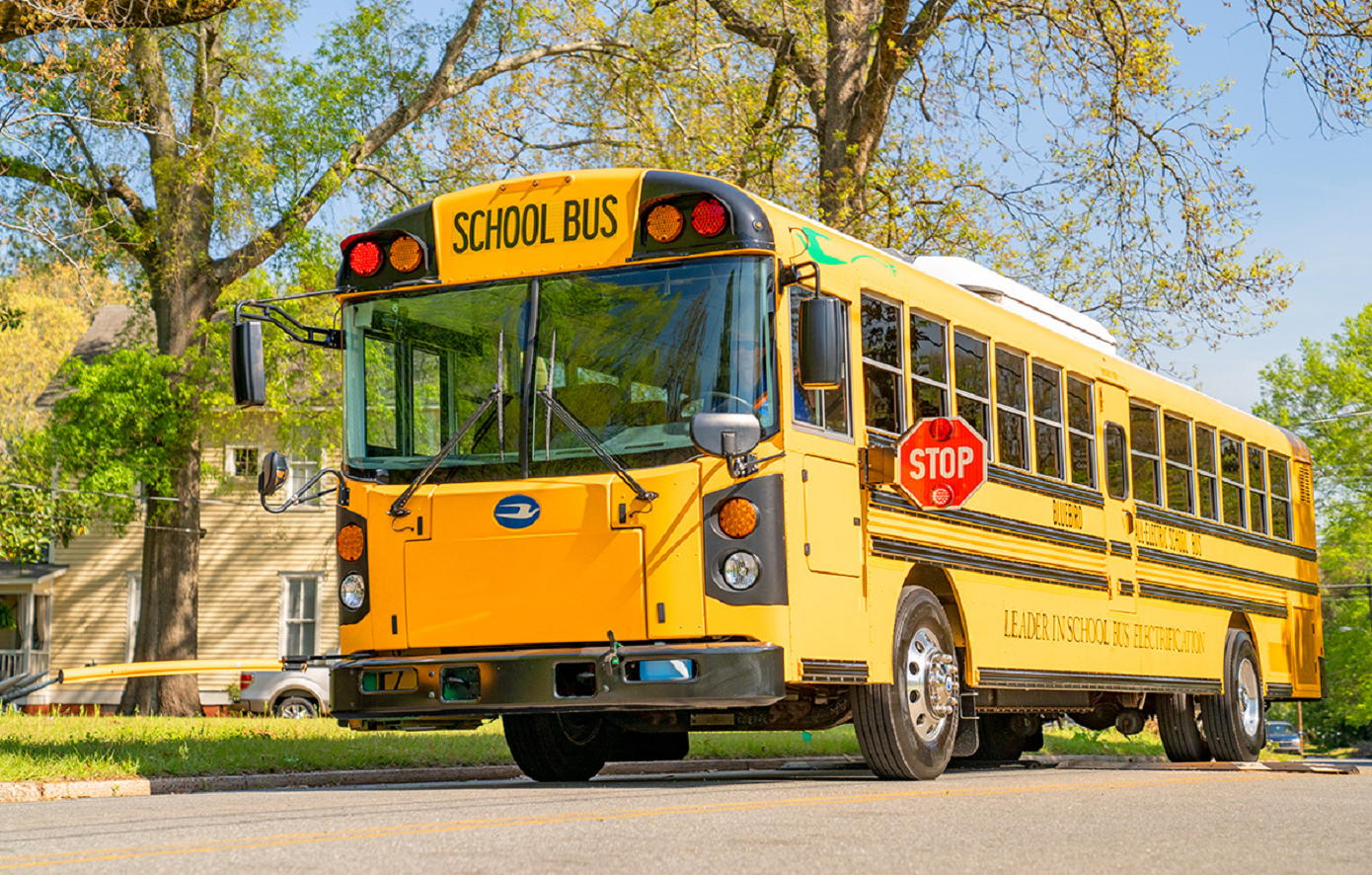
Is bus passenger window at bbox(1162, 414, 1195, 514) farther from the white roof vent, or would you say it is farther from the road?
the road

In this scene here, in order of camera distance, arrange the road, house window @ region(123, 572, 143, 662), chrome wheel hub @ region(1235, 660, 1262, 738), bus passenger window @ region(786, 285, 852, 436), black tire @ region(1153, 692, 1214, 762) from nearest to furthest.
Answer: the road < bus passenger window @ region(786, 285, 852, 436) < black tire @ region(1153, 692, 1214, 762) < chrome wheel hub @ region(1235, 660, 1262, 738) < house window @ region(123, 572, 143, 662)

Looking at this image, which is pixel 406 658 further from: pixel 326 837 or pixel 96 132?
pixel 96 132

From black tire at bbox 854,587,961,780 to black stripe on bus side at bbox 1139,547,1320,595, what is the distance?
379 centimetres

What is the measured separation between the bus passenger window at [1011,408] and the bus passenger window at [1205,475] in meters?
3.89

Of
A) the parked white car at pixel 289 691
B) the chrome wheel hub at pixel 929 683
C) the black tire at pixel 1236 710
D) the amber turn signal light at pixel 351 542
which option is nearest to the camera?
the amber turn signal light at pixel 351 542

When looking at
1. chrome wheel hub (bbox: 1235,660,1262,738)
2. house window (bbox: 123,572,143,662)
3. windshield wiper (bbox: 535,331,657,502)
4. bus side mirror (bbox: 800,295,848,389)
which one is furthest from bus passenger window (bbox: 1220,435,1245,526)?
house window (bbox: 123,572,143,662)

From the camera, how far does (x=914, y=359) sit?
10711mm

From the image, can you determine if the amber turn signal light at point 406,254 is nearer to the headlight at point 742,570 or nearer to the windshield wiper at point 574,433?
the windshield wiper at point 574,433

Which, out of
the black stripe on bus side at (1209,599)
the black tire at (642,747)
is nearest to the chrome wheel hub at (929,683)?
the black tire at (642,747)

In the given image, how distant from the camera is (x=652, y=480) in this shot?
29.7ft

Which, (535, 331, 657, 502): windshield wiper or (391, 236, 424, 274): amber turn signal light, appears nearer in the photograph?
(535, 331, 657, 502): windshield wiper

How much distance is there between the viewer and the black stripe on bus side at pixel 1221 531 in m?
14.1

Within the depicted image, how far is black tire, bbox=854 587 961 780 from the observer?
32.6ft

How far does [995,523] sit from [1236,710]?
18.2ft
